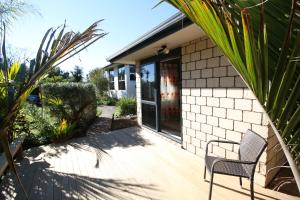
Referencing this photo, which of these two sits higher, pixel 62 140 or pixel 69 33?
pixel 69 33

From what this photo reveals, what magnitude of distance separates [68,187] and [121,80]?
15.5 meters

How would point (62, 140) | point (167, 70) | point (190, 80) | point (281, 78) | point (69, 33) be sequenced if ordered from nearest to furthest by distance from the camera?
point (281, 78) < point (69, 33) < point (190, 80) < point (62, 140) < point (167, 70)

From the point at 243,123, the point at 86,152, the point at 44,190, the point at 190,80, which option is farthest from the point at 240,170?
the point at 86,152

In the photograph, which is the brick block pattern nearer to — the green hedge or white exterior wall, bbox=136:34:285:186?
white exterior wall, bbox=136:34:285:186

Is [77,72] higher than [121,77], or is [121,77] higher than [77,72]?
[77,72]

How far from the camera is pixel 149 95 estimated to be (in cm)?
646

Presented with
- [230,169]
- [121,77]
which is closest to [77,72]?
[121,77]

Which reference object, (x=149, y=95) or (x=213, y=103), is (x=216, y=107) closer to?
(x=213, y=103)

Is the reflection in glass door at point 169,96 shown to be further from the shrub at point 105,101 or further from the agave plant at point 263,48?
the shrub at point 105,101

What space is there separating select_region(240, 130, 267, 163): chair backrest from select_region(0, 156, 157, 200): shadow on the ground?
1.42 metres

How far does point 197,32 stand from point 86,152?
365 cm

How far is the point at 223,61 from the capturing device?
133 inches

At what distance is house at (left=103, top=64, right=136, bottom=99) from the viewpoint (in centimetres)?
1684

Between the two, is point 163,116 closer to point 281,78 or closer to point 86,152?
point 86,152
